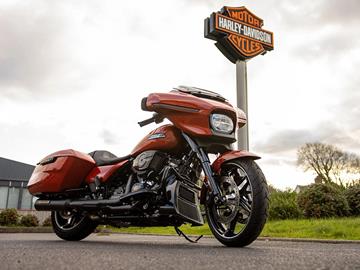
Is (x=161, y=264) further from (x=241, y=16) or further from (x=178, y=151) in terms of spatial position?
(x=241, y=16)

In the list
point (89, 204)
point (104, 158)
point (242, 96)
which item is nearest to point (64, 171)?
point (104, 158)

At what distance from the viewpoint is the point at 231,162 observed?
3541 millimetres

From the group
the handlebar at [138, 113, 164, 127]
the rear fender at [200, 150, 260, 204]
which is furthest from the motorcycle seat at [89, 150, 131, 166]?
the rear fender at [200, 150, 260, 204]

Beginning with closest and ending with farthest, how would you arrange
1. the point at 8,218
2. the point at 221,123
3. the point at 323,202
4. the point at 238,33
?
the point at 221,123
the point at 323,202
the point at 8,218
the point at 238,33

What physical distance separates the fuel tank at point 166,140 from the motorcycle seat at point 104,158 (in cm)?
41

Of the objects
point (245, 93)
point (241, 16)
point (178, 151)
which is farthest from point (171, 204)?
point (241, 16)

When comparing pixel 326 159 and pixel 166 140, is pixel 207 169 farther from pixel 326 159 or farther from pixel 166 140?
pixel 326 159

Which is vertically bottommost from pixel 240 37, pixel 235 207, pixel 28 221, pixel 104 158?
pixel 28 221

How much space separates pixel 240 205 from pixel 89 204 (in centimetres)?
166

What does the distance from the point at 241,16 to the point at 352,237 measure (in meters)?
14.4

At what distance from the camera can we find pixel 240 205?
11.3 feet

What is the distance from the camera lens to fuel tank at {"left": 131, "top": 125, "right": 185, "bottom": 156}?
12.6 ft

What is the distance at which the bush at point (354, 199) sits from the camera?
1113cm

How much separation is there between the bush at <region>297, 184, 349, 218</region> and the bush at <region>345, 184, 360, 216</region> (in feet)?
1.04
